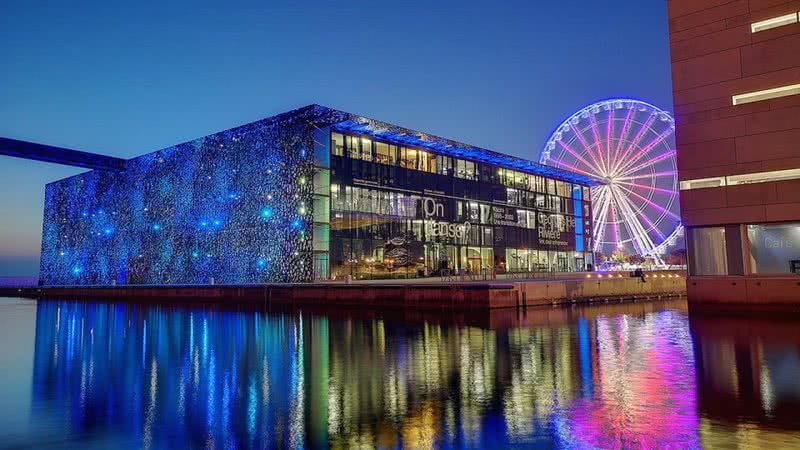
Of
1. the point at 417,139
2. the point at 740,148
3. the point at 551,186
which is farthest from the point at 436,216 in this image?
the point at 740,148

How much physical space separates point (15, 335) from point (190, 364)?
1701 cm

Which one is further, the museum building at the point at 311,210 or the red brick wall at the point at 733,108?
the museum building at the point at 311,210

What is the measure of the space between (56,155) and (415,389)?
2499 inches

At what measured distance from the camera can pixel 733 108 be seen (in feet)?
98.2

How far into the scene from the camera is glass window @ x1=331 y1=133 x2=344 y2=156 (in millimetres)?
54594

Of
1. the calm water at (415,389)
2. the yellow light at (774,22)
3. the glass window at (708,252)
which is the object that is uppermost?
the yellow light at (774,22)

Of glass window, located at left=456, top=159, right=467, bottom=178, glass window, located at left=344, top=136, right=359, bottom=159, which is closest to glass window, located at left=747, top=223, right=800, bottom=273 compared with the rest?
glass window, located at left=344, top=136, right=359, bottom=159

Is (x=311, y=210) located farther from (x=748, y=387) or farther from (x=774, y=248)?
(x=748, y=387)

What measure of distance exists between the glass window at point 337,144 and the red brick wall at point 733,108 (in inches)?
1207

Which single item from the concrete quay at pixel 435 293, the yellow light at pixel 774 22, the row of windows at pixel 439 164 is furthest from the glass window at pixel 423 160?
the yellow light at pixel 774 22

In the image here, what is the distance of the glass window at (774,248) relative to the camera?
91.9 ft

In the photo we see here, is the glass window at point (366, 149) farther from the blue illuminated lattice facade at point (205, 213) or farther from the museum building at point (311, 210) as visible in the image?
the blue illuminated lattice facade at point (205, 213)

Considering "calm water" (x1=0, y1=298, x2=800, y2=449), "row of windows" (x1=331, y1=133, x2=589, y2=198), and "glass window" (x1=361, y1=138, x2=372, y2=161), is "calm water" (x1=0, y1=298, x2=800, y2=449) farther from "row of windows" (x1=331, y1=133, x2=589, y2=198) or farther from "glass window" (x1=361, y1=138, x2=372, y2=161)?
"glass window" (x1=361, y1=138, x2=372, y2=161)

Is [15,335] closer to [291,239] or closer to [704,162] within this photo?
[291,239]
